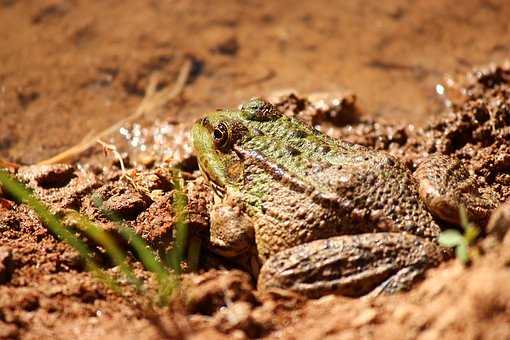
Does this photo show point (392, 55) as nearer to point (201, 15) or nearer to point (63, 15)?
point (201, 15)

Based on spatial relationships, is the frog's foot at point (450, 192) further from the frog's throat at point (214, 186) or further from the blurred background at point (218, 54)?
the blurred background at point (218, 54)

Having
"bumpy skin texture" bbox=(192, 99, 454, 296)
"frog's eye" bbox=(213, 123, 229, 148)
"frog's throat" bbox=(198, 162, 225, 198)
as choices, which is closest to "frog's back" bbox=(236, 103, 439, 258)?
"bumpy skin texture" bbox=(192, 99, 454, 296)

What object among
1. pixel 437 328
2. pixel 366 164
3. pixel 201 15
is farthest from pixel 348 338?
pixel 201 15

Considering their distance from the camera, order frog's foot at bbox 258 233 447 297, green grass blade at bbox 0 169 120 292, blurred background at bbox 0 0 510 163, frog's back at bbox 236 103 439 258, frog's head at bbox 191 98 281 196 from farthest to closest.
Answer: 1. blurred background at bbox 0 0 510 163
2. frog's head at bbox 191 98 281 196
3. frog's back at bbox 236 103 439 258
4. green grass blade at bbox 0 169 120 292
5. frog's foot at bbox 258 233 447 297

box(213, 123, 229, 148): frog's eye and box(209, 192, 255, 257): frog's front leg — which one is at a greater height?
box(213, 123, 229, 148): frog's eye

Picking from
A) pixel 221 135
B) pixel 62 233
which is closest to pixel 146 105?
pixel 221 135

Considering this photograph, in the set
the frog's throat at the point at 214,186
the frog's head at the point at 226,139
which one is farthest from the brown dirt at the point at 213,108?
the frog's head at the point at 226,139

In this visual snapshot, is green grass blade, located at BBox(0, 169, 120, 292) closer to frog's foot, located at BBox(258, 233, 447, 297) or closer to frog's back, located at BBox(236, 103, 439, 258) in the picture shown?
frog's foot, located at BBox(258, 233, 447, 297)

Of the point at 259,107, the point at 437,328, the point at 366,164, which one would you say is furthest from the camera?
the point at 259,107
